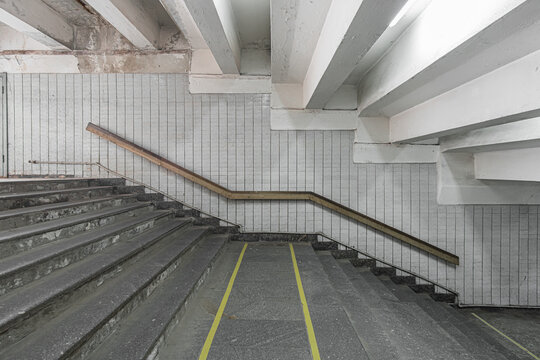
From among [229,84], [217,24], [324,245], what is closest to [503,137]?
[324,245]

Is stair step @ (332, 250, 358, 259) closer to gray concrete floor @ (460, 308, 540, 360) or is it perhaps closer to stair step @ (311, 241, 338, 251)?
stair step @ (311, 241, 338, 251)

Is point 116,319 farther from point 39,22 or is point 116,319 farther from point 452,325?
point 39,22

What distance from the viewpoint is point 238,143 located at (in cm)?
454

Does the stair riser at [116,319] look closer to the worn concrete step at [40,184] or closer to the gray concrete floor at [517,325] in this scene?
the worn concrete step at [40,184]

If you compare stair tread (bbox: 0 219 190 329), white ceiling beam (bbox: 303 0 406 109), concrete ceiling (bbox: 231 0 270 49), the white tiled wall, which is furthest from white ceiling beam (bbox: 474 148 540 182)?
stair tread (bbox: 0 219 190 329)

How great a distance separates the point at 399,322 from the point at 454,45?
2.52 meters

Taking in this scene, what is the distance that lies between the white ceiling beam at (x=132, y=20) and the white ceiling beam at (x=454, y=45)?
330cm

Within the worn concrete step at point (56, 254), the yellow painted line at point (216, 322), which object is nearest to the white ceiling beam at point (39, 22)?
the worn concrete step at point (56, 254)

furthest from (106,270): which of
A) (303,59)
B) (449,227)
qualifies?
(449,227)

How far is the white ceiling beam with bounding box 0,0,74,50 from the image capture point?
11.2 ft

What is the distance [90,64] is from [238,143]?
2.80 meters

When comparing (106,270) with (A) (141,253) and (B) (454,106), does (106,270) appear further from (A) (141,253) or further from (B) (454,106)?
(B) (454,106)

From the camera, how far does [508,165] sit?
11.9 ft

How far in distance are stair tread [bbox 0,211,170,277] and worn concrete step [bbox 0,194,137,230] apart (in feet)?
1.16
